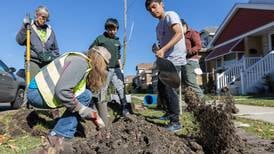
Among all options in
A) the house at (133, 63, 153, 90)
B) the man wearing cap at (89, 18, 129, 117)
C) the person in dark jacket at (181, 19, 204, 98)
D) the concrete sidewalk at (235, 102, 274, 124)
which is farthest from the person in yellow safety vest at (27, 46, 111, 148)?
the house at (133, 63, 153, 90)

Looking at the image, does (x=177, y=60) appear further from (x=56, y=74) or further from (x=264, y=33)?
(x=264, y=33)

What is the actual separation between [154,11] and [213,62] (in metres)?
28.7

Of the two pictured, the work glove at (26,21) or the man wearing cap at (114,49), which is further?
the man wearing cap at (114,49)

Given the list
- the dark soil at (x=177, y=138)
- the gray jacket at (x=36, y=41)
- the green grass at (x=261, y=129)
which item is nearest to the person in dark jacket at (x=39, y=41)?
the gray jacket at (x=36, y=41)

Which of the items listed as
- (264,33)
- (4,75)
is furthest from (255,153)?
(264,33)

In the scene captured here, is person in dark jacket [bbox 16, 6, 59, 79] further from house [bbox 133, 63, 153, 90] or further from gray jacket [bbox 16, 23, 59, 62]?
house [bbox 133, 63, 153, 90]

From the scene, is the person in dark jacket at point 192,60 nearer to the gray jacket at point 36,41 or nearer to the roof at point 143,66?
the gray jacket at point 36,41

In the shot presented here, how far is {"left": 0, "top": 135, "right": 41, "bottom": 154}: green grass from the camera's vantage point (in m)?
4.57

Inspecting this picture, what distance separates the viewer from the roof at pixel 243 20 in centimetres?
2354

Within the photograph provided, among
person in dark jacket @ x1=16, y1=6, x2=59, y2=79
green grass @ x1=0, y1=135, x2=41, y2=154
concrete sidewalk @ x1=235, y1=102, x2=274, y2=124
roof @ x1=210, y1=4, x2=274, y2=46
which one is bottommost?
concrete sidewalk @ x1=235, y1=102, x2=274, y2=124

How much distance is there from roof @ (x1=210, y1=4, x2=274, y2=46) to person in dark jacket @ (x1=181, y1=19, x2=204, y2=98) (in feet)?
54.5

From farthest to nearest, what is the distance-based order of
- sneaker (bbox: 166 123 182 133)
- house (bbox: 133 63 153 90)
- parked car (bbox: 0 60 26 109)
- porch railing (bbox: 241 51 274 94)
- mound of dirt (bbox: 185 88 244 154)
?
1. house (bbox: 133 63 153 90)
2. porch railing (bbox: 241 51 274 94)
3. parked car (bbox: 0 60 26 109)
4. sneaker (bbox: 166 123 182 133)
5. mound of dirt (bbox: 185 88 244 154)

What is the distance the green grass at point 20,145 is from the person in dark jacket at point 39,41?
1398mm

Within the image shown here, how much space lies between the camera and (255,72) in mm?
21438
